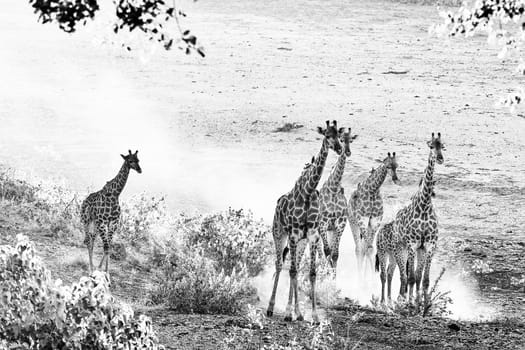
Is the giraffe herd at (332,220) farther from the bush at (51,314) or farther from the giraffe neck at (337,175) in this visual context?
the bush at (51,314)

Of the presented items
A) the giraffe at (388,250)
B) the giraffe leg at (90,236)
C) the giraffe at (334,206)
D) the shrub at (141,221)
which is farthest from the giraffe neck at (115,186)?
the giraffe at (388,250)

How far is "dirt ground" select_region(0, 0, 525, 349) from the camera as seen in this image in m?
16.1

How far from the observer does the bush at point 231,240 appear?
14.5 meters

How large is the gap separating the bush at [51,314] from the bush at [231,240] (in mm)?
7091

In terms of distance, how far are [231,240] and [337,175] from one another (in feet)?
6.74

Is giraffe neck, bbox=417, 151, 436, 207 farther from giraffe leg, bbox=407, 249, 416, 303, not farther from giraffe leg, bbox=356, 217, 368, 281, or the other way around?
giraffe leg, bbox=356, 217, 368, 281

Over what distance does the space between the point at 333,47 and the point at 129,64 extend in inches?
291

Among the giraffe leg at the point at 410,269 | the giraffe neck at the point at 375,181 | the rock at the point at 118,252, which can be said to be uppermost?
the giraffe neck at the point at 375,181

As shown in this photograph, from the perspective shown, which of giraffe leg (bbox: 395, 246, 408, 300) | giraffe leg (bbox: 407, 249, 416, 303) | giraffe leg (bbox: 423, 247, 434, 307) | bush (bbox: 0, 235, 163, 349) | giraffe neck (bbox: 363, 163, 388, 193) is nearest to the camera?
bush (bbox: 0, 235, 163, 349)

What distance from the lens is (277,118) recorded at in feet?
91.4

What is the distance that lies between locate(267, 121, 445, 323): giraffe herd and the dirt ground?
885mm

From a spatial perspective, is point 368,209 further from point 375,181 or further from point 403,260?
point 403,260

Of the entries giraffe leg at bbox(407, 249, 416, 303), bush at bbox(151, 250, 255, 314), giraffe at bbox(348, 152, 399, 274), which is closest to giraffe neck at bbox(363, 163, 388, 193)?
giraffe at bbox(348, 152, 399, 274)

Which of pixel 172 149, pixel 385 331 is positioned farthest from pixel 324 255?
pixel 172 149
